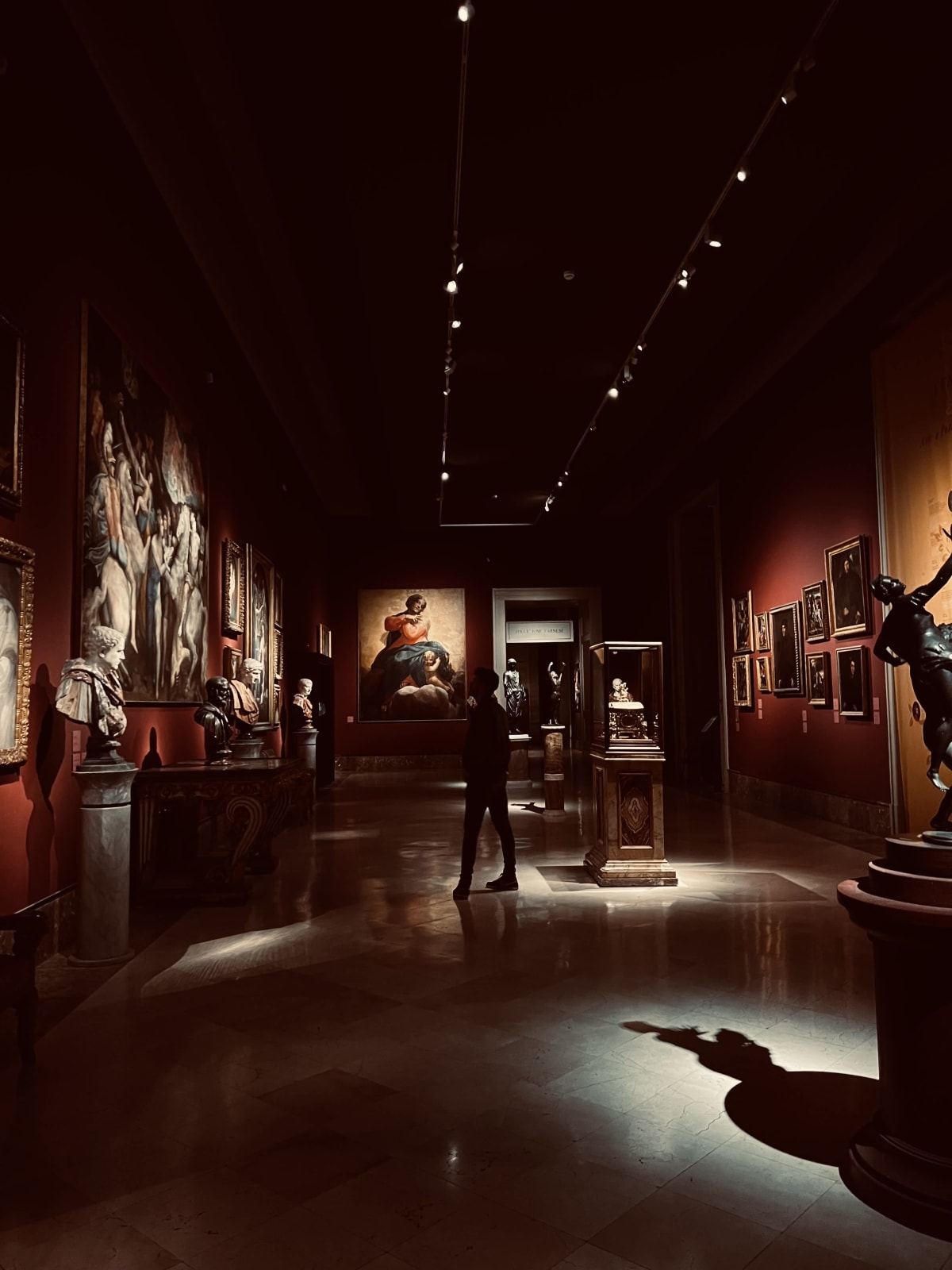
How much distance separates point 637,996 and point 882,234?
780cm

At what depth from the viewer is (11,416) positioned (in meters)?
4.95

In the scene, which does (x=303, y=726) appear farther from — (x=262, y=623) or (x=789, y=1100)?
(x=789, y=1100)

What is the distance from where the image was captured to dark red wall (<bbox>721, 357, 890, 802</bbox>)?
10.0 meters

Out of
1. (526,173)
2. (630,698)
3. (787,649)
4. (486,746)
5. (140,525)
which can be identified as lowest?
(486,746)

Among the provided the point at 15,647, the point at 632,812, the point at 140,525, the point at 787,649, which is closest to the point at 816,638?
the point at 787,649

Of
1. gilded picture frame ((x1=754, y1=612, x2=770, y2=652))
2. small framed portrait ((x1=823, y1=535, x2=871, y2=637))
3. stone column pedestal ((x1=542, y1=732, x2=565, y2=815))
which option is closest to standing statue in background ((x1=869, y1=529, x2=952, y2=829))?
small framed portrait ((x1=823, y1=535, x2=871, y2=637))

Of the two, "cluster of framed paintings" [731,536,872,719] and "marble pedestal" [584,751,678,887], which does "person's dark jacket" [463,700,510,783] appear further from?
"cluster of framed paintings" [731,536,872,719]

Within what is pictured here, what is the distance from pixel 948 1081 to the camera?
2.48 m

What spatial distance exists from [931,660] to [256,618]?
33.6ft

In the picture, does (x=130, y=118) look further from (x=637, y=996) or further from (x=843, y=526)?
(x=843, y=526)

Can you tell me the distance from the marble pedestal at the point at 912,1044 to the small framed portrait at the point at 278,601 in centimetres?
1170

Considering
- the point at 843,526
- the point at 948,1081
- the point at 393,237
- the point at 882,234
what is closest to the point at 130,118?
the point at 393,237

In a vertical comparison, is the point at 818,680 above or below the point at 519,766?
above

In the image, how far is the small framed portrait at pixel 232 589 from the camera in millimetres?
10125
